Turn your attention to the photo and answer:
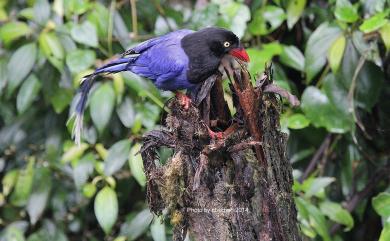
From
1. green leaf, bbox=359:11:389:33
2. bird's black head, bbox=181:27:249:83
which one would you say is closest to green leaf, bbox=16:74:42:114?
bird's black head, bbox=181:27:249:83

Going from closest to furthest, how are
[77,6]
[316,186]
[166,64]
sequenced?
[166,64]
[316,186]
[77,6]

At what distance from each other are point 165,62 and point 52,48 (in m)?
1.07

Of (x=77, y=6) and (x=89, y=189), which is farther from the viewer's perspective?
(x=77, y=6)

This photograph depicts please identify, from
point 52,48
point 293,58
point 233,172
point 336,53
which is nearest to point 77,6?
point 52,48

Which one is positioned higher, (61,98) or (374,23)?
(374,23)

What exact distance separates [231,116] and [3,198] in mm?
2426

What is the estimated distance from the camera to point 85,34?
3859 mm

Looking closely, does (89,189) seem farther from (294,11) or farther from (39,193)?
(294,11)

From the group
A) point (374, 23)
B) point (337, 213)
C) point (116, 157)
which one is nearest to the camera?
point (374, 23)

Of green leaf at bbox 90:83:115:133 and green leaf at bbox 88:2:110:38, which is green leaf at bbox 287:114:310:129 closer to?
green leaf at bbox 90:83:115:133

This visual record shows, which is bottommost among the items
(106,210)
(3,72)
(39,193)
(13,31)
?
(39,193)

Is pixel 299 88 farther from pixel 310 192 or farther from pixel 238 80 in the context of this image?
pixel 238 80

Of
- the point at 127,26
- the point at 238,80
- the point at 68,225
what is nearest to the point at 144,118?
the point at 127,26

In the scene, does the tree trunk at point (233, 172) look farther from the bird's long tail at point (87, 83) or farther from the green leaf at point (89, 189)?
the green leaf at point (89, 189)
